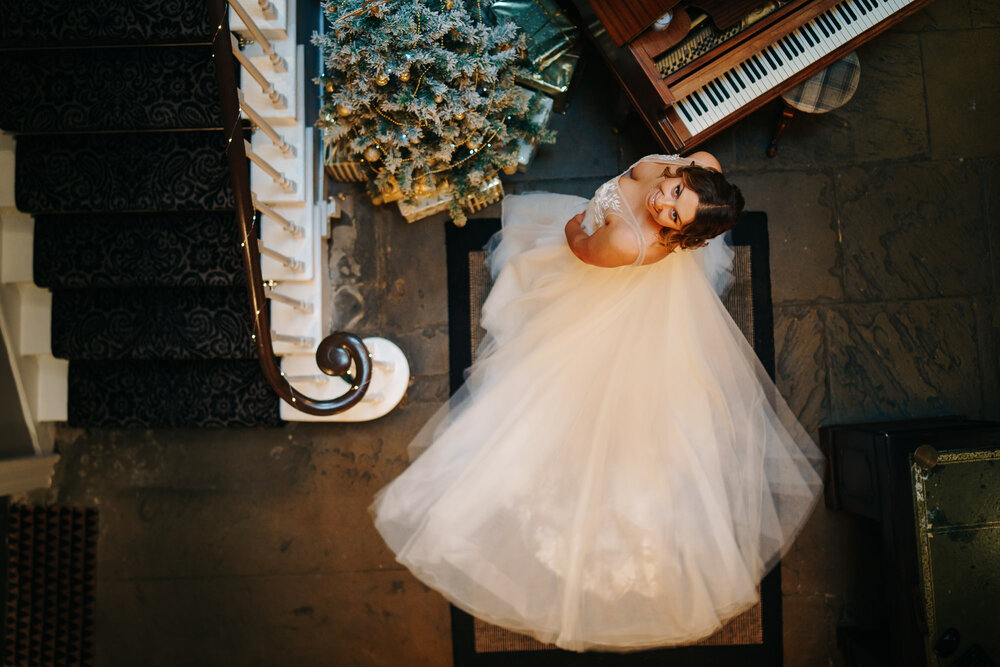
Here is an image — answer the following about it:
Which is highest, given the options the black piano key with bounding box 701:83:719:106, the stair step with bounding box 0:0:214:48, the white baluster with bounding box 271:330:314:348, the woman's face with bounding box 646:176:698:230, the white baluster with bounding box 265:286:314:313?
the stair step with bounding box 0:0:214:48

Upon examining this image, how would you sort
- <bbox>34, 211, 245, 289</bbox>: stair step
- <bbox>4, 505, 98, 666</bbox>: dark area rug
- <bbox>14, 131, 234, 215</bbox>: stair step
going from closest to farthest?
<bbox>14, 131, 234, 215</bbox>: stair step < <bbox>34, 211, 245, 289</bbox>: stair step < <bbox>4, 505, 98, 666</bbox>: dark area rug

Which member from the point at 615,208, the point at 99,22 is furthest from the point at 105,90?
the point at 615,208

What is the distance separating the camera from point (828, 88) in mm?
2807

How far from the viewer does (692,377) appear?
263 centimetres

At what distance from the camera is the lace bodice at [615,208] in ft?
7.86

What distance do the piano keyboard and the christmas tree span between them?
78cm

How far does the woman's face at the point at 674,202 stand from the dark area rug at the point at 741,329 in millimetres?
985

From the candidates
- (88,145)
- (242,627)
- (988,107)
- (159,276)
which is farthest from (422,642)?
(988,107)

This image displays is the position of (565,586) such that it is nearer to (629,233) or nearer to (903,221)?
(629,233)

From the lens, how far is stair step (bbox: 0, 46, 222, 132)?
2.48m

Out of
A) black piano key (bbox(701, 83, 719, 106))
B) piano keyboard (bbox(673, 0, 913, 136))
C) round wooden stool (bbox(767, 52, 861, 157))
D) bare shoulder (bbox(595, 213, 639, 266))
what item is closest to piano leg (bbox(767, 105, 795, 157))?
round wooden stool (bbox(767, 52, 861, 157))

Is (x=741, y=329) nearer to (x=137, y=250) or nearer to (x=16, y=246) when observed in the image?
→ (x=137, y=250)

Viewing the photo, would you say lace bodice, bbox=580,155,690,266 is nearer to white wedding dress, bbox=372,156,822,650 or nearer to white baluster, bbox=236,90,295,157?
white wedding dress, bbox=372,156,822,650

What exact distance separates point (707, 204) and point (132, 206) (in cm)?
231
